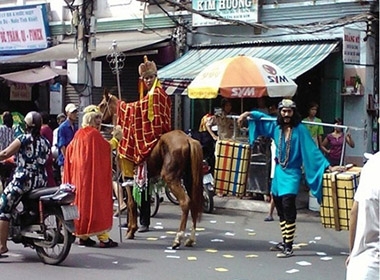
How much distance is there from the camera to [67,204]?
26.5 ft

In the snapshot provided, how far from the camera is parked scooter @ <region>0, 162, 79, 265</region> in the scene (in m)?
8.00

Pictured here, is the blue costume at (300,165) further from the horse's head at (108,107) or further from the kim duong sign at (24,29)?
the kim duong sign at (24,29)

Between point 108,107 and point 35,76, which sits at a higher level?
point 35,76

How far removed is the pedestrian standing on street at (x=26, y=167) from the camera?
8.23 meters

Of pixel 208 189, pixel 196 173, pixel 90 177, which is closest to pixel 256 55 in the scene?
pixel 208 189

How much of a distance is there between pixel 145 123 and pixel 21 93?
11659 mm

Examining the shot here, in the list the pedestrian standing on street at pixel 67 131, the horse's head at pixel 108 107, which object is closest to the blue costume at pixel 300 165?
the horse's head at pixel 108 107

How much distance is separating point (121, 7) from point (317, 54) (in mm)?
5903

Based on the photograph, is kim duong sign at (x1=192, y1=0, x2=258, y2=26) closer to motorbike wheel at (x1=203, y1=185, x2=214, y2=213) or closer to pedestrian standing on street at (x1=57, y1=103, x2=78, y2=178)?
motorbike wheel at (x1=203, y1=185, x2=214, y2=213)

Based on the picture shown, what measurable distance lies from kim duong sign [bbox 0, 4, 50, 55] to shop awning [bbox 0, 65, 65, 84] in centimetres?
291

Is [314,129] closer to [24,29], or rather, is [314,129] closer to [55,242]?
[55,242]

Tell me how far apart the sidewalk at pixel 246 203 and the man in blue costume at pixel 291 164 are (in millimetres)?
3921

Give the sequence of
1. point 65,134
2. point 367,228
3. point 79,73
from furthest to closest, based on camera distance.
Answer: point 79,73 < point 65,134 < point 367,228

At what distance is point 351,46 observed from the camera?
1427 cm
